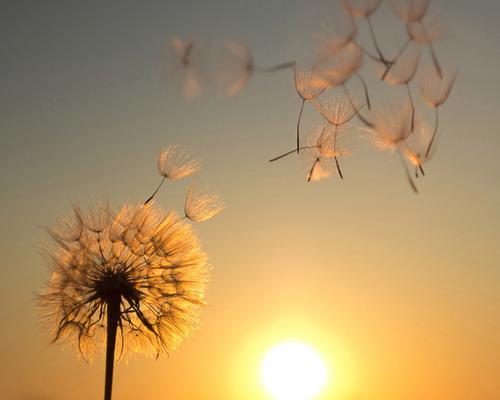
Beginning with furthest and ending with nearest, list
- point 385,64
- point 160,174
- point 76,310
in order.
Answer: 1. point 76,310
2. point 160,174
3. point 385,64

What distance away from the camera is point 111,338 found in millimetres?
20766

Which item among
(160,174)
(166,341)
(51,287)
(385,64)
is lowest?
(385,64)

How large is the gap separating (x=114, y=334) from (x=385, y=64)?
1336cm

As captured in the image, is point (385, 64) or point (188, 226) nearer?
point (385, 64)

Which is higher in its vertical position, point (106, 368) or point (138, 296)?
point (138, 296)

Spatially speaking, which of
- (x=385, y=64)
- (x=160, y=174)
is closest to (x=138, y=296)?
(x=160, y=174)

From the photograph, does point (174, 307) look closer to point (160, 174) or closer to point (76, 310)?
point (76, 310)

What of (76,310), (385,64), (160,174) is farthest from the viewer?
(76,310)

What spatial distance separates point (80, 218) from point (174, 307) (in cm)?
380

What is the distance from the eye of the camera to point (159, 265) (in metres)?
21.4

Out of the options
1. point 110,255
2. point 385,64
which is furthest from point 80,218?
point 385,64

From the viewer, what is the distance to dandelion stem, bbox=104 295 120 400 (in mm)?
20047

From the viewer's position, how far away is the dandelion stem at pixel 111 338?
65.8 feet

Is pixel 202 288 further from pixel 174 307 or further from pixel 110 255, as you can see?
pixel 110 255
